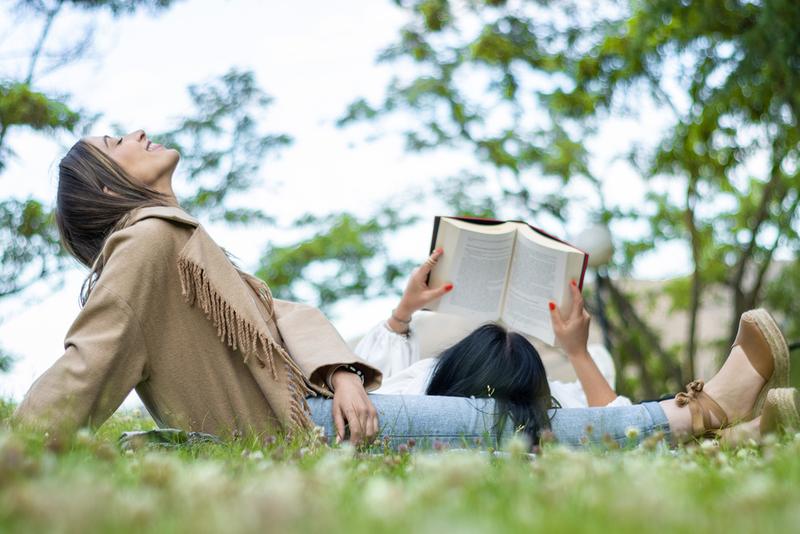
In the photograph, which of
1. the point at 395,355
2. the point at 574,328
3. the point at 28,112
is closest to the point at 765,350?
the point at 574,328

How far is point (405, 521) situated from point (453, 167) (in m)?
9.49

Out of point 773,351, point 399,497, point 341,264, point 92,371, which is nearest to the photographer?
point 399,497

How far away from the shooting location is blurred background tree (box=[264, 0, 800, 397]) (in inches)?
260

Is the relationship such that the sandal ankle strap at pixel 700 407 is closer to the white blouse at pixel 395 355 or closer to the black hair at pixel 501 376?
the black hair at pixel 501 376

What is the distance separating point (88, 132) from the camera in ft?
27.8

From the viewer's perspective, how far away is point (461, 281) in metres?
3.36

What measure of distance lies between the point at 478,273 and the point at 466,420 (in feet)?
3.00

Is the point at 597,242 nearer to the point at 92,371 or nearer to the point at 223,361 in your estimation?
the point at 223,361

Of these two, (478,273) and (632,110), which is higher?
(632,110)

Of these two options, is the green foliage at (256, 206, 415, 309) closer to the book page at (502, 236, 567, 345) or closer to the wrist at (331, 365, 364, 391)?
the book page at (502, 236, 567, 345)

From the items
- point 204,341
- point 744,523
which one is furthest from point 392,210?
point 744,523

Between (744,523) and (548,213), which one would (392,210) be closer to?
(548,213)

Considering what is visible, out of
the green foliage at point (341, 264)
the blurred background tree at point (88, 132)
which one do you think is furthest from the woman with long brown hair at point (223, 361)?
the green foliage at point (341, 264)

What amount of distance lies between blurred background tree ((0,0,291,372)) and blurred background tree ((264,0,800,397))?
49.6 inches
